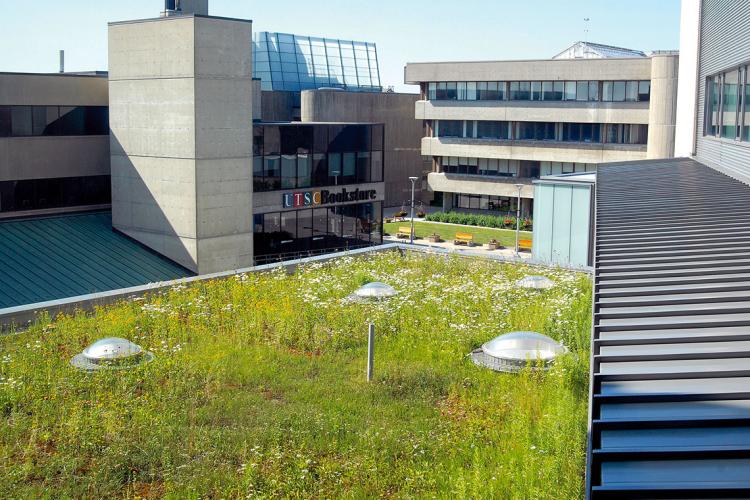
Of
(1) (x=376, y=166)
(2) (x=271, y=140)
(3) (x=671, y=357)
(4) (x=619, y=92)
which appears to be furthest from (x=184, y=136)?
(4) (x=619, y=92)

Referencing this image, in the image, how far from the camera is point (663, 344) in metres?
8.08

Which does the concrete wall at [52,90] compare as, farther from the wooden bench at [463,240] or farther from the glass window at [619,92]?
the glass window at [619,92]

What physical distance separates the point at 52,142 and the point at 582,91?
42.7 m

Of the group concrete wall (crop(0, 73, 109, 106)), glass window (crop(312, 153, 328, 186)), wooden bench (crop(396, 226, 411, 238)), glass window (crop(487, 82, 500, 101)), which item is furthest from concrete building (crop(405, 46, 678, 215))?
concrete wall (crop(0, 73, 109, 106))

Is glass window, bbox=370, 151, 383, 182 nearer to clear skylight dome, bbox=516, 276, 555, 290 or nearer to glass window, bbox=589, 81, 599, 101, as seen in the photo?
clear skylight dome, bbox=516, 276, 555, 290

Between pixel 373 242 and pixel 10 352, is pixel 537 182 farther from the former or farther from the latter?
pixel 10 352

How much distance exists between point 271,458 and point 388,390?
146 inches

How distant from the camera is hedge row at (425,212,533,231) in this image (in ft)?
216

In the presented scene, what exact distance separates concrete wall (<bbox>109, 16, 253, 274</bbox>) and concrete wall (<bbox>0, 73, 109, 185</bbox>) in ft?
2.95

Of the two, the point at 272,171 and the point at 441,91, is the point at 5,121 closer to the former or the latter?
the point at 272,171

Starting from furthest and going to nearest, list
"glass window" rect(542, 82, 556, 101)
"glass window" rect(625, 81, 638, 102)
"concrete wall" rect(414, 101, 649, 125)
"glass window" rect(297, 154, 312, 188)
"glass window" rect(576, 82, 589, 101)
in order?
1. "glass window" rect(542, 82, 556, 101)
2. "glass window" rect(576, 82, 589, 101)
3. "concrete wall" rect(414, 101, 649, 125)
4. "glass window" rect(625, 81, 638, 102)
5. "glass window" rect(297, 154, 312, 188)

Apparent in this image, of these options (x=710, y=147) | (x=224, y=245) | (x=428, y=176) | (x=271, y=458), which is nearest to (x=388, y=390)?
(x=271, y=458)

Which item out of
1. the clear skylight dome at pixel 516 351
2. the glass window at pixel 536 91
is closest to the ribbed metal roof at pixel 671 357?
the clear skylight dome at pixel 516 351

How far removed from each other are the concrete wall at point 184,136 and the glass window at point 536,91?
36.9 m
